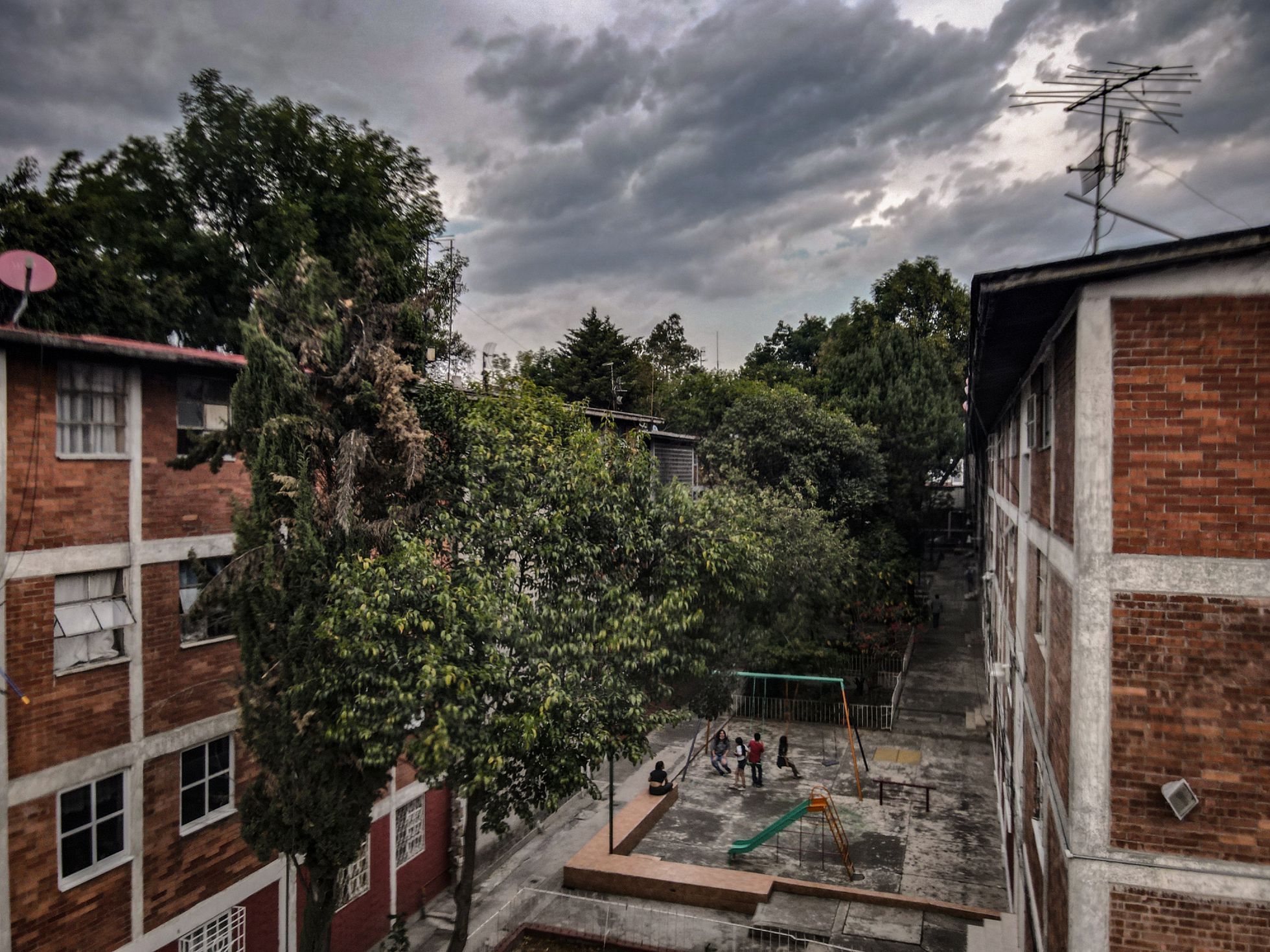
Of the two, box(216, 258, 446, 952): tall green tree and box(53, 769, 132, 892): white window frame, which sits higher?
box(216, 258, 446, 952): tall green tree

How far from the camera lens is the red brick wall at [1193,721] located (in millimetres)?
6160

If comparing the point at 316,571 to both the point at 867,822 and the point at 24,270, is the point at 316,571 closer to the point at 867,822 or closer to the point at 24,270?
the point at 24,270

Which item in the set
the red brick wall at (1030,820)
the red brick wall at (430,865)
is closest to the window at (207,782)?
the red brick wall at (430,865)

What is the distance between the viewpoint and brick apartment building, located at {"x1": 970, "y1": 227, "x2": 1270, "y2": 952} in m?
6.18

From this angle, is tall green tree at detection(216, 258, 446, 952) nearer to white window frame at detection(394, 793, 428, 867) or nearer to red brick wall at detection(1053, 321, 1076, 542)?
white window frame at detection(394, 793, 428, 867)

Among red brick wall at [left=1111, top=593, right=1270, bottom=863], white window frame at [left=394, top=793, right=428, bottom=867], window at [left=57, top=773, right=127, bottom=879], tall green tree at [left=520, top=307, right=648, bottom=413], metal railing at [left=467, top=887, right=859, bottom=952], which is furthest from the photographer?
tall green tree at [left=520, top=307, right=648, bottom=413]

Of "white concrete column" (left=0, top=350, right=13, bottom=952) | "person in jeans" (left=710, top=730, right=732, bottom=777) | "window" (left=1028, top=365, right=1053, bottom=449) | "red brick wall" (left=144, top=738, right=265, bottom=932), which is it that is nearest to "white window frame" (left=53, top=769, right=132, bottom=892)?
"red brick wall" (left=144, top=738, right=265, bottom=932)

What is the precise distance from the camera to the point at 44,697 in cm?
965

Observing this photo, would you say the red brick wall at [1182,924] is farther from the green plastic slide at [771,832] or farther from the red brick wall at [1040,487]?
the green plastic slide at [771,832]

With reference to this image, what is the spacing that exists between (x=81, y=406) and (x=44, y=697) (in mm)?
3527

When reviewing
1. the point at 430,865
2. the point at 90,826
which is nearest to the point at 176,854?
the point at 90,826

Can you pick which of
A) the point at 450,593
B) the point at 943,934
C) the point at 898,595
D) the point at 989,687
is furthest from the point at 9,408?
the point at 898,595

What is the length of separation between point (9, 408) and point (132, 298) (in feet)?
36.6

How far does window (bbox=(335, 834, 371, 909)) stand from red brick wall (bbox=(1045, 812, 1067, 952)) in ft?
32.4
